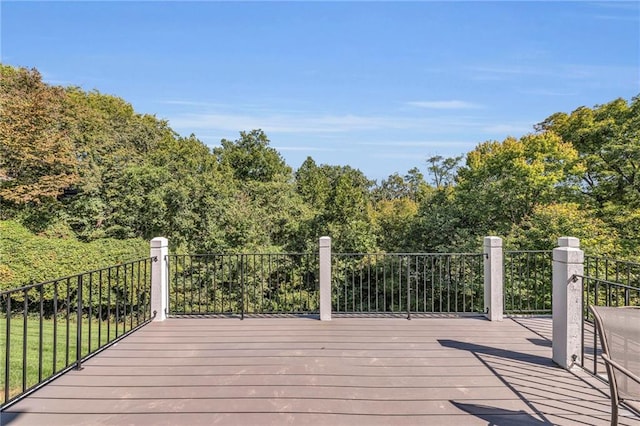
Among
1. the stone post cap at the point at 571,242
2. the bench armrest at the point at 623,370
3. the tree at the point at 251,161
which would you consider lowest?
the bench armrest at the point at 623,370

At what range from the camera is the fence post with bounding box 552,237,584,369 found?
3494 mm

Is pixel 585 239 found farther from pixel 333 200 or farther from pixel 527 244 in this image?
pixel 333 200

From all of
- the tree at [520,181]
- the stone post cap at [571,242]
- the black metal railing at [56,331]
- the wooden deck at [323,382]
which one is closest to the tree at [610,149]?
the tree at [520,181]

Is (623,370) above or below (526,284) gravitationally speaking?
above

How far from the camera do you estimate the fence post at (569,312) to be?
349 centimetres

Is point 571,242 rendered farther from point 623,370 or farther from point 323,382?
point 323,382

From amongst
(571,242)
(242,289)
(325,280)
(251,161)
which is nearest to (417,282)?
(325,280)

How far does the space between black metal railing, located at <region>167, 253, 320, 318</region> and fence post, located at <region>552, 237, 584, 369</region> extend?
3025 millimetres

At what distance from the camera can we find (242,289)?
4.80 metres

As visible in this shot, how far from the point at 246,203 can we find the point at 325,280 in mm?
13115

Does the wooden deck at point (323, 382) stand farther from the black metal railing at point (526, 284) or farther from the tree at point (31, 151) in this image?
the tree at point (31, 151)

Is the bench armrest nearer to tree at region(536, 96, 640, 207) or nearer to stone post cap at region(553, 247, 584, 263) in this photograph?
stone post cap at region(553, 247, 584, 263)

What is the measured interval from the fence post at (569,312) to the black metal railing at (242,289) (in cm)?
302

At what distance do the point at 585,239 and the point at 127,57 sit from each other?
673 inches
